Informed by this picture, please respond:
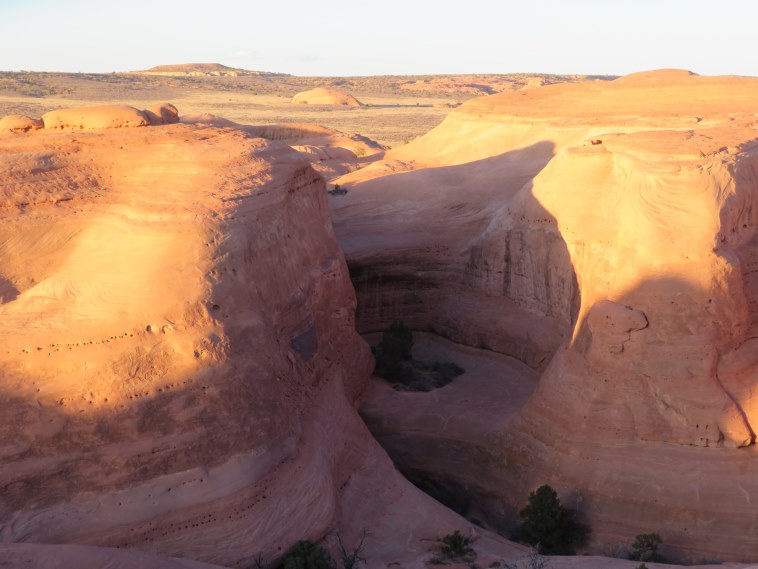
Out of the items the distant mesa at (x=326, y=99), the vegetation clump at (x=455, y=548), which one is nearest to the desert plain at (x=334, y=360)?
the vegetation clump at (x=455, y=548)

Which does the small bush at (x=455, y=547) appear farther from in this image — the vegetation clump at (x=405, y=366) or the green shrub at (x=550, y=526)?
the vegetation clump at (x=405, y=366)

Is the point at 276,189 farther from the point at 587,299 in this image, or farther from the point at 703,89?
the point at 703,89

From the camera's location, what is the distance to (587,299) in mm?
16094

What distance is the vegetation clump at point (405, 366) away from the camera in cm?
1941

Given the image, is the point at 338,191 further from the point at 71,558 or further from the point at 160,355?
the point at 71,558

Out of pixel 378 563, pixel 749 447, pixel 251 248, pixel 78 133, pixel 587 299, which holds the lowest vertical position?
pixel 378 563

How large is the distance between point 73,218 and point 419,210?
11324mm

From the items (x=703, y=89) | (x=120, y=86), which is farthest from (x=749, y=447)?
(x=120, y=86)

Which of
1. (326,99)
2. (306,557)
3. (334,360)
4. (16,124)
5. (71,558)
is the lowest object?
(306,557)

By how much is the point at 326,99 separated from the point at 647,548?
86.6 meters

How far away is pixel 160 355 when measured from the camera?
11766mm

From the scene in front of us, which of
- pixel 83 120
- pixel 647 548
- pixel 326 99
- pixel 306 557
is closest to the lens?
pixel 306 557

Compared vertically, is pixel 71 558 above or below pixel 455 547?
above

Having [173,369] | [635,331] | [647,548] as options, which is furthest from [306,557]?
[635,331]
